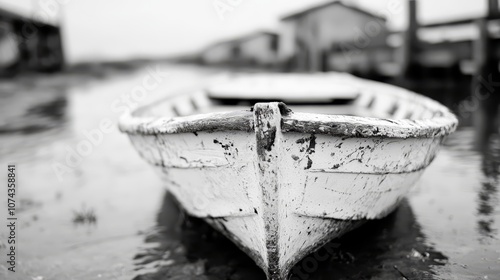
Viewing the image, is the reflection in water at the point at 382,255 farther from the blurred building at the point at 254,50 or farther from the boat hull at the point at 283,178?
the blurred building at the point at 254,50

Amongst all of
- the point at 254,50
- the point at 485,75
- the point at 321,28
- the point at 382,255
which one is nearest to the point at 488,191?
the point at 382,255

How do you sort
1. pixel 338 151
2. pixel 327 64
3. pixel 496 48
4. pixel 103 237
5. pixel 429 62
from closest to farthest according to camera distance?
pixel 338 151 → pixel 103 237 → pixel 496 48 → pixel 429 62 → pixel 327 64

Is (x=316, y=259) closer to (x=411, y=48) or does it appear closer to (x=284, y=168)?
(x=284, y=168)

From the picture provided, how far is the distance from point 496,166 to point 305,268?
3515 mm

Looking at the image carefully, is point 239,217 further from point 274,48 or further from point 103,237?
point 274,48

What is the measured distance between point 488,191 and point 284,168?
3004 millimetres

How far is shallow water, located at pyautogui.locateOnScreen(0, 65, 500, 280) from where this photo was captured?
311cm

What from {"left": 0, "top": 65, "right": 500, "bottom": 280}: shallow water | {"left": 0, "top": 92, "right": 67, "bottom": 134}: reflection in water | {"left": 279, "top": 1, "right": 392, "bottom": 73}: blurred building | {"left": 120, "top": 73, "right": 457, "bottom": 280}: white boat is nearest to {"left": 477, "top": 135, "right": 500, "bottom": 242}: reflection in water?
{"left": 0, "top": 65, "right": 500, "bottom": 280}: shallow water

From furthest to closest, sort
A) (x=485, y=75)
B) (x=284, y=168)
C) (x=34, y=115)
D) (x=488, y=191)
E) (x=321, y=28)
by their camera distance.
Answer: (x=321, y=28) < (x=34, y=115) < (x=485, y=75) < (x=488, y=191) < (x=284, y=168)

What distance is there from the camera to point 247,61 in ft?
117

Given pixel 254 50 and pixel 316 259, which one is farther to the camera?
pixel 254 50

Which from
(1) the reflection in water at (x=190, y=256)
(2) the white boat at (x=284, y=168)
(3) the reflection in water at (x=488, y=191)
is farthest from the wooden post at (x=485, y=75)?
(1) the reflection in water at (x=190, y=256)

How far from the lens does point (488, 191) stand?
182 inches

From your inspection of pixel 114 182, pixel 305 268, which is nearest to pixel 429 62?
pixel 114 182
